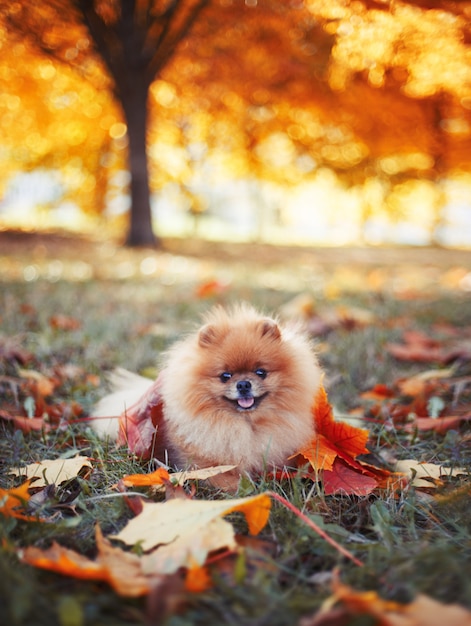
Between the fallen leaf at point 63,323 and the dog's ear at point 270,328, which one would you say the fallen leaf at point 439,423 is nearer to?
the dog's ear at point 270,328

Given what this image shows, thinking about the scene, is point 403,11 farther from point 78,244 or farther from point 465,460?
point 78,244

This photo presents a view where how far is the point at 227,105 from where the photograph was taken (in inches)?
542

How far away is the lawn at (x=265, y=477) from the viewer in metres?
1.26

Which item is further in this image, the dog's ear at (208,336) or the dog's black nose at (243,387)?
the dog's ear at (208,336)

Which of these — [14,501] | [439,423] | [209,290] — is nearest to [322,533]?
[14,501]

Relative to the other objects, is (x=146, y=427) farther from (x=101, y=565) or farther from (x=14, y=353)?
(x=14, y=353)

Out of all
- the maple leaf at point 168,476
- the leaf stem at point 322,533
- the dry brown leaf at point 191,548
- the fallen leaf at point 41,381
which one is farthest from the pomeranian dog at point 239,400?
the fallen leaf at point 41,381

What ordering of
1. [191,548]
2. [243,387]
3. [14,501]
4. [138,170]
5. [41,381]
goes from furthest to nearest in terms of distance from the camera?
[138,170] < [41,381] < [243,387] < [14,501] < [191,548]

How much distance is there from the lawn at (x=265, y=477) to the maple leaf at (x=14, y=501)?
0.05 ft

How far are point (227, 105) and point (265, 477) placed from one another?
43.8ft

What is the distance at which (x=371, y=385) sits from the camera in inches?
128

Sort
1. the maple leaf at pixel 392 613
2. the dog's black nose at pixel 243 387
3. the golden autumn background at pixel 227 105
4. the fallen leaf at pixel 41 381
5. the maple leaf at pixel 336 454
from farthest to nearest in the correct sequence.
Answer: the golden autumn background at pixel 227 105
the fallen leaf at pixel 41 381
the dog's black nose at pixel 243 387
the maple leaf at pixel 336 454
the maple leaf at pixel 392 613

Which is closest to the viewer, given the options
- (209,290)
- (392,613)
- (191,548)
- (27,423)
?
(392,613)

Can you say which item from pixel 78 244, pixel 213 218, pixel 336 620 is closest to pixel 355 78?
pixel 78 244
